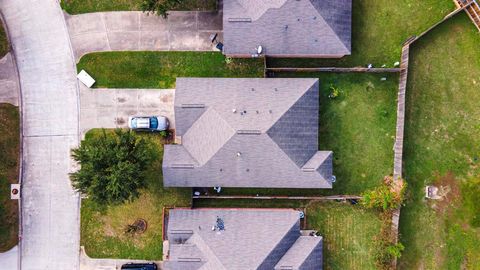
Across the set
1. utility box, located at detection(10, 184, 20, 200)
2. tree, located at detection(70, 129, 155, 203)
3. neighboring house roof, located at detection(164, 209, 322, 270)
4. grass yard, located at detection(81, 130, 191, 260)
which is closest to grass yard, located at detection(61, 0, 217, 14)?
grass yard, located at detection(81, 130, 191, 260)

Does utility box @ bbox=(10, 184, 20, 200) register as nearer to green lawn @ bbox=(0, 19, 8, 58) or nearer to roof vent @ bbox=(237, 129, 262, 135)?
green lawn @ bbox=(0, 19, 8, 58)

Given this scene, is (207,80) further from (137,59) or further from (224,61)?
(137,59)

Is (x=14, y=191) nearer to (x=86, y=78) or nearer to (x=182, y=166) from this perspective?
(x=86, y=78)

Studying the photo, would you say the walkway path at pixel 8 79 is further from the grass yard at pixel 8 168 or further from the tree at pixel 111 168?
the tree at pixel 111 168

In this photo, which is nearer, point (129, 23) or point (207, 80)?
point (207, 80)

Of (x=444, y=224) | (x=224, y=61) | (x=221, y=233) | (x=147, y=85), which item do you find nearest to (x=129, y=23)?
(x=147, y=85)

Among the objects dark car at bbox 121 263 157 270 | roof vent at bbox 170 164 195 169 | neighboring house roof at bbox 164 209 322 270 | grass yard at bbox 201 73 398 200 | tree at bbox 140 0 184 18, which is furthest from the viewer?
grass yard at bbox 201 73 398 200
